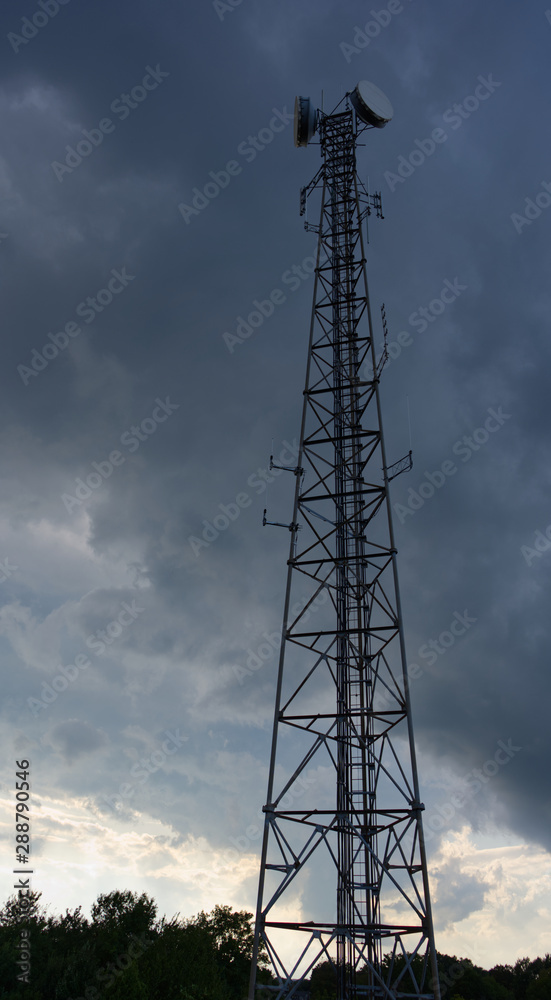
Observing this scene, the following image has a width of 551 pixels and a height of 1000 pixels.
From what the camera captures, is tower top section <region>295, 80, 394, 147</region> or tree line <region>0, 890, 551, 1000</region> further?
tree line <region>0, 890, 551, 1000</region>

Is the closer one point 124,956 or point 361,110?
point 361,110

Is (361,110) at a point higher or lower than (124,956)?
higher

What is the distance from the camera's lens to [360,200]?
28.2 metres

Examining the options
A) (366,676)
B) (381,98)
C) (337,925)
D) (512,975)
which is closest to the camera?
(337,925)

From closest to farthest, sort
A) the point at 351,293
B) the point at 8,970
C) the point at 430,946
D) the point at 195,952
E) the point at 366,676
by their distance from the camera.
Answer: the point at 430,946, the point at 366,676, the point at 351,293, the point at 8,970, the point at 195,952

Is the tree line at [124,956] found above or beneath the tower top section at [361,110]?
beneath

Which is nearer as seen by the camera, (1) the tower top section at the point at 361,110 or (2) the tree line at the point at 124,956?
(1) the tower top section at the point at 361,110

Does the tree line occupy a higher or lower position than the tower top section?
lower

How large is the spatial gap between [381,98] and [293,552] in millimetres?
19742

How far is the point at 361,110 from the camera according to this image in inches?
1121

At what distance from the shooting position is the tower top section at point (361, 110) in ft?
93.1

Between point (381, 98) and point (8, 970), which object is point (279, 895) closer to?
point (8, 970)

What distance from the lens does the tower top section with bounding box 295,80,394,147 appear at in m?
28.4

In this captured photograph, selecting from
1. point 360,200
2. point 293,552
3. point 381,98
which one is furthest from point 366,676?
point 381,98
